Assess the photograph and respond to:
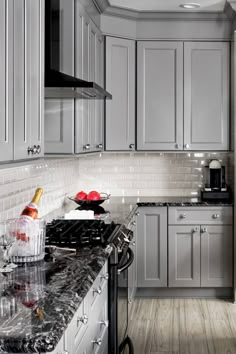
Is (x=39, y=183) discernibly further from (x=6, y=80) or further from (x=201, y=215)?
(x=6, y=80)

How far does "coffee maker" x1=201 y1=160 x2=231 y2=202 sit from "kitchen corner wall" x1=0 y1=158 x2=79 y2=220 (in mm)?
1205

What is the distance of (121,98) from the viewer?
588cm

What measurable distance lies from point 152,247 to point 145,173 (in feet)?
2.86

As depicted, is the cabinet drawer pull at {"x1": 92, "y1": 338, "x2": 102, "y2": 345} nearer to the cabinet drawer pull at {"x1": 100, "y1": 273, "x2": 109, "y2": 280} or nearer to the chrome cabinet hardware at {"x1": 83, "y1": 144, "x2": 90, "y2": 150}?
the cabinet drawer pull at {"x1": 100, "y1": 273, "x2": 109, "y2": 280}

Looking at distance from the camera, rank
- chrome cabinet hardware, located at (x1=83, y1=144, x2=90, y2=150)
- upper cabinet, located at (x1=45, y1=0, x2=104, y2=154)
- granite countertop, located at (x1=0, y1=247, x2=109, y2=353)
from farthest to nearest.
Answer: chrome cabinet hardware, located at (x1=83, y1=144, x2=90, y2=150) < upper cabinet, located at (x1=45, y1=0, x2=104, y2=154) < granite countertop, located at (x1=0, y1=247, x2=109, y2=353)

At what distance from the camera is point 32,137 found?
108 inches

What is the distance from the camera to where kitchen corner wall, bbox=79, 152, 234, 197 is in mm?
6281

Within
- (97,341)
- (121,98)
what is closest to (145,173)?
(121,98)

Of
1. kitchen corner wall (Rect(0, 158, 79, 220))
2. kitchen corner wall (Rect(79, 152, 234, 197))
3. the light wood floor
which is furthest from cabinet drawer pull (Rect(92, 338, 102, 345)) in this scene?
kitchen corner wall (Rect(79, 152, 234, 197))

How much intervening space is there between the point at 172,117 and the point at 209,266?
4.48ft

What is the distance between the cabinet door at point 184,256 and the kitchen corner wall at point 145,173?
0.66 m

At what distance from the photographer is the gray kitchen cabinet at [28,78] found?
244 cm

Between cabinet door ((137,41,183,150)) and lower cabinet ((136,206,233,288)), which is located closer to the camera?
lower cabinet ((136,206,233,288))

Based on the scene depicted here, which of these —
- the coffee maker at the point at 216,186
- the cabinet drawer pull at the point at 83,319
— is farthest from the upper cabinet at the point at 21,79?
the coffee maker at the point at 216,186
